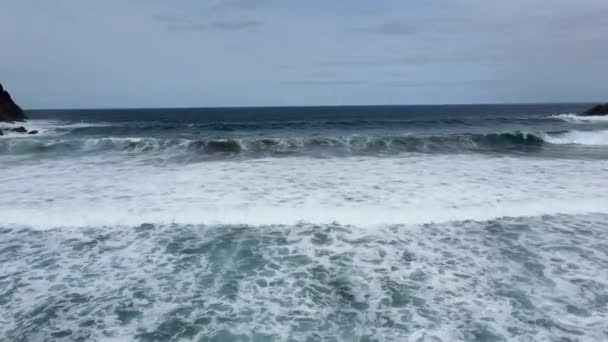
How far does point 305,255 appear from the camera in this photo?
7145 millimetres

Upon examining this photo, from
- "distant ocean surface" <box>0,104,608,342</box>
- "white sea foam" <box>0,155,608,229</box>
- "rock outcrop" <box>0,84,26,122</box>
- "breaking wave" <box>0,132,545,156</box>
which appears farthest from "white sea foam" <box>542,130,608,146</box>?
"rock outcrop" <box>0,84,26,122</box>

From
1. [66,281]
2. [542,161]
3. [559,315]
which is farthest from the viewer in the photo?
[542,161]

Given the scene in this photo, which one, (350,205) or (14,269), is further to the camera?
(350,205)

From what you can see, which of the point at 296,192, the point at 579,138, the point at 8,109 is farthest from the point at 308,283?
the point at 8,109

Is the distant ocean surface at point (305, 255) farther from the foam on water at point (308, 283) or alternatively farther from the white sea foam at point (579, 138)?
the white sea foam at point (579, 138)

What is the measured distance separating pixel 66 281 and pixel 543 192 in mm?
12030

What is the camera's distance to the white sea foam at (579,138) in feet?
80.8

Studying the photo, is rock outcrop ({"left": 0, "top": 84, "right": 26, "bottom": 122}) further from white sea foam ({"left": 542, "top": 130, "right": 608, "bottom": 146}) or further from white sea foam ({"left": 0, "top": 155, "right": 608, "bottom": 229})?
white sea foam ({"left": 542, "top": 130, "right": 608, "bottom": 146})

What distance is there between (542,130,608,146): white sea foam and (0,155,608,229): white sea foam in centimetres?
1000

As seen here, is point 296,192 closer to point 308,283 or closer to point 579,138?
point 308,283

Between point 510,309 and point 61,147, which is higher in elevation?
point 61,147

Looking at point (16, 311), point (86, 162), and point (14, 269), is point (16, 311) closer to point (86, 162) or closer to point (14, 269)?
point (14, 269)

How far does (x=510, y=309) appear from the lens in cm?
532

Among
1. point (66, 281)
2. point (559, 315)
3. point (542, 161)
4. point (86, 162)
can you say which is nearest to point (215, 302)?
point (66, 281)
